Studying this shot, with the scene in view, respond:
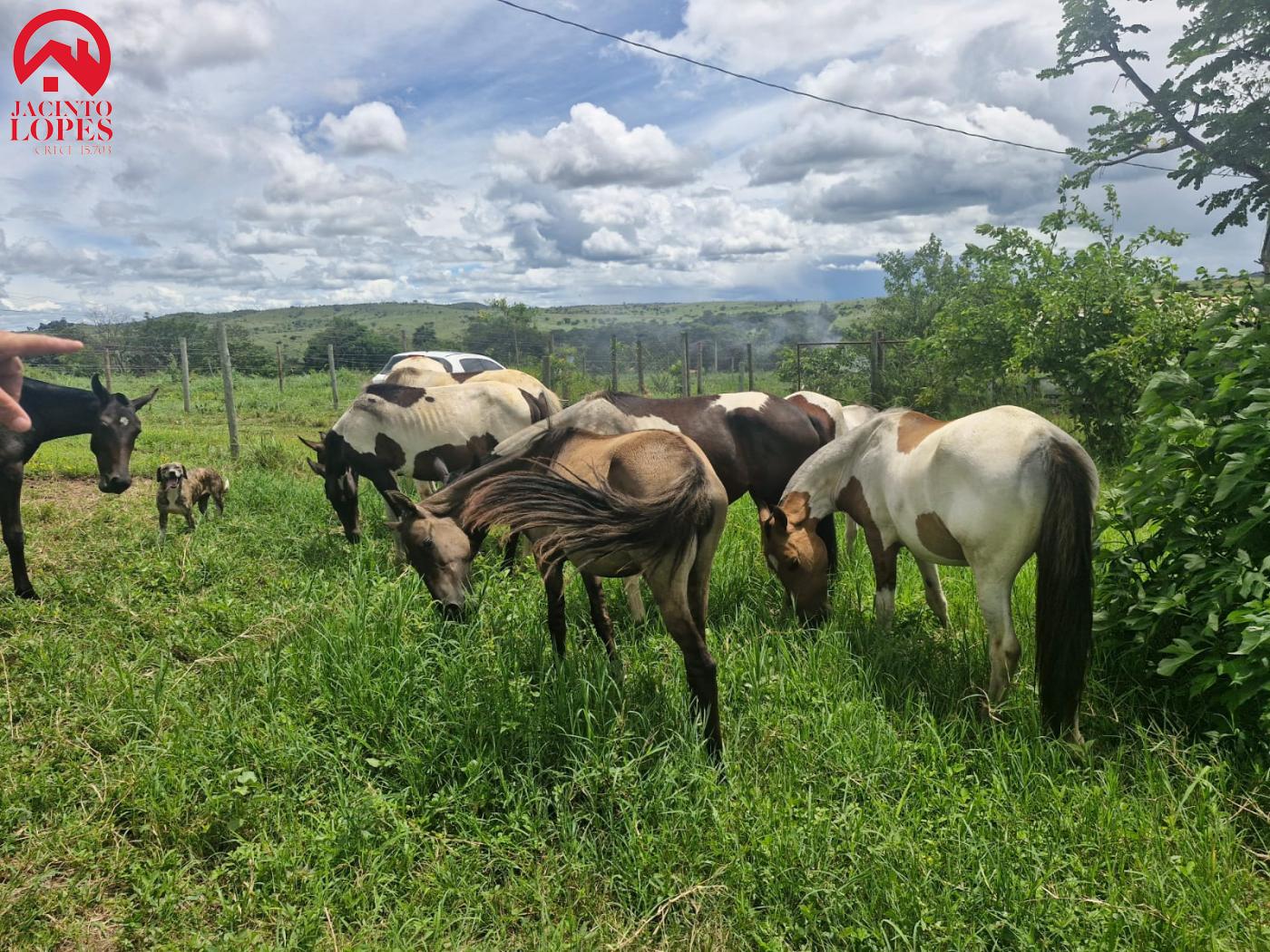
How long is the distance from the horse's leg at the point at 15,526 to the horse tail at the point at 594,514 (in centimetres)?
433

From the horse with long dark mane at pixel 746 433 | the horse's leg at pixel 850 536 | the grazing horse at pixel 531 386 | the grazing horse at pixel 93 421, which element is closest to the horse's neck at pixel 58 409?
the grazing horse at pixel 93 421

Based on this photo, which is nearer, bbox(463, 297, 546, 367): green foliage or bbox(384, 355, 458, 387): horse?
bbox(384, 355, 458, 387): horse

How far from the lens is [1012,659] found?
3445 millimetres

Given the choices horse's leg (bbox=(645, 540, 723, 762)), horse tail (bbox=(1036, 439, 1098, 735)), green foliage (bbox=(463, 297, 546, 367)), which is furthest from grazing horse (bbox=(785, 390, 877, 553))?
green foliage (bbox=(463, 297, 546, 367))

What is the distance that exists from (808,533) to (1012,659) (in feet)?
4.55

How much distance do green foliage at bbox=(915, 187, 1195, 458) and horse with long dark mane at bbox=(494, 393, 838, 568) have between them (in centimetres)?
468

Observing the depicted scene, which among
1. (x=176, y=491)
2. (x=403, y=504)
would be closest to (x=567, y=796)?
(x=403, y=504)

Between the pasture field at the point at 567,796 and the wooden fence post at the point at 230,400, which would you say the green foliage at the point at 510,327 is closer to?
the wooden fence post at the point at 230,400

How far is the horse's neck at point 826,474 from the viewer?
453 cm

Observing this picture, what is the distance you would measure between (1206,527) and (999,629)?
1025 millimetres

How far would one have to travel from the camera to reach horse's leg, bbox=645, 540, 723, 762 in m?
3.10

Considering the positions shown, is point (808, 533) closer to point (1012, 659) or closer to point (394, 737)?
point (1012, 659)

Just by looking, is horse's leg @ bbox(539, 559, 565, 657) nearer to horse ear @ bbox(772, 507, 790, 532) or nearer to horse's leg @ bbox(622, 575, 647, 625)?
horse's leg @ bbox(622, 575, 647, 625)

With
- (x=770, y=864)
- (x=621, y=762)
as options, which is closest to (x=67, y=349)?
(x=621, y=762)
